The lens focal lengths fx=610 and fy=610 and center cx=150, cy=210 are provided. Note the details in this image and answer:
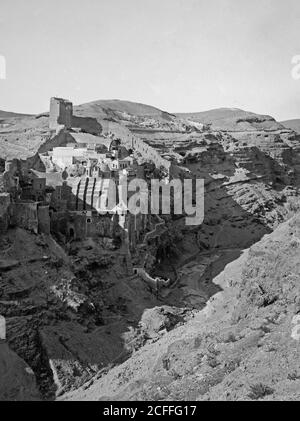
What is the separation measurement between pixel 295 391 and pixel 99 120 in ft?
162

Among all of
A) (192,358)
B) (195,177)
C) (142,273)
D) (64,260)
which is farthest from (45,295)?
(195,177)

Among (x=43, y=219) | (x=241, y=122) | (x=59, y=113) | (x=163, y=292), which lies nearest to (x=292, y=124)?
(x=241, y=122)

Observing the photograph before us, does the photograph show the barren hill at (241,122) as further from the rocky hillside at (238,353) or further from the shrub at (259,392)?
the shrub at (259,392)

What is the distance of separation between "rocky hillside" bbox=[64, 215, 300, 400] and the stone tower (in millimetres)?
33235

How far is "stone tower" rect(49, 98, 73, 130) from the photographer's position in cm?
5284

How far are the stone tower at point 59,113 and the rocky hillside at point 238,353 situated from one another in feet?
109

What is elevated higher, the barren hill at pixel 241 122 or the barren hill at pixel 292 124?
the barren hill at pixel 292 124

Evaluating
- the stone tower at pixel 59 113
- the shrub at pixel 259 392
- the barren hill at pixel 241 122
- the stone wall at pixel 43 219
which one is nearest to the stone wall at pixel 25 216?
the stone wall at pixel 43 219

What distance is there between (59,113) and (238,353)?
132 feet

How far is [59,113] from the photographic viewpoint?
174 ft

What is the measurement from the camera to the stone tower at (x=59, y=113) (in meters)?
52.8

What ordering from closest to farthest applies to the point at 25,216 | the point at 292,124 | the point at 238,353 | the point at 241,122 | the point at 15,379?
the point at 238,353, the point at 15,379, the point at 25,216, the point at 241,122, the point at 292,124

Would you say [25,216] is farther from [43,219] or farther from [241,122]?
[241,122]
